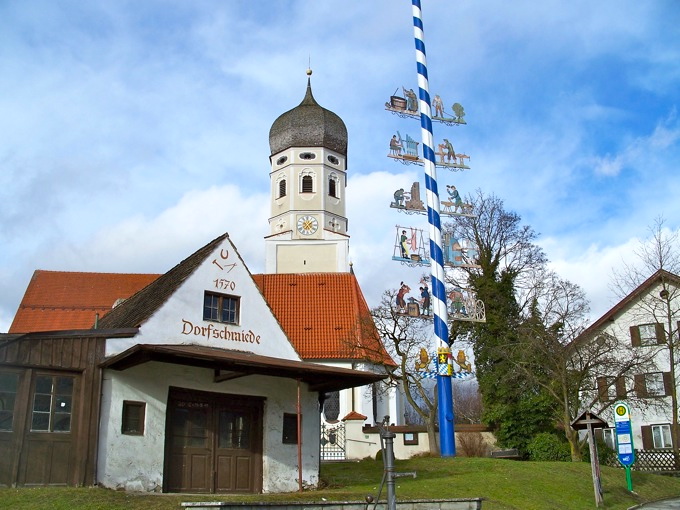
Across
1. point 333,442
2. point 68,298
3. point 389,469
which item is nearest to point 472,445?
point 333,442

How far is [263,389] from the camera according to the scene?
18.9 m

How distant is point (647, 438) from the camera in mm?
37938

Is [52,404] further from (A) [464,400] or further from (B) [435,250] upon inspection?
(A) [464,400]

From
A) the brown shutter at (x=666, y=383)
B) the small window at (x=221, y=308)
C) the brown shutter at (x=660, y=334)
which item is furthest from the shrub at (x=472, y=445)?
the small window at (x=221, y=308)

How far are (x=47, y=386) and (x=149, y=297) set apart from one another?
4.63 meters

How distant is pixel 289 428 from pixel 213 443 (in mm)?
2097

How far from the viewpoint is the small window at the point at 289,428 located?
19062 millimetres

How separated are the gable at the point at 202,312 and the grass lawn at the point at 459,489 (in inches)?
152

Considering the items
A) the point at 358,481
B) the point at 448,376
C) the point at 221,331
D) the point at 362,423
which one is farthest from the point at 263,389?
the point at 362,423

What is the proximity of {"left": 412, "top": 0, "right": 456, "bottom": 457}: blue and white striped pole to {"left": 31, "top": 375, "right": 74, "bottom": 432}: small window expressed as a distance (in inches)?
497

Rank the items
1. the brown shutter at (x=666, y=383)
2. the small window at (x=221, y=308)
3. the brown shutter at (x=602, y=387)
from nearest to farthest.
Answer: the small window at (x=221, y=308)
the brown shutter at (x=602, y=387)
the brown shutter at (x=666, y=383)

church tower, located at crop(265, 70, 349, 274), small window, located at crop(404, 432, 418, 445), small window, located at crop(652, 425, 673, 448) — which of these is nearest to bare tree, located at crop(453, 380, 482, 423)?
church tower, located at crop(265, 70, 349, 274)

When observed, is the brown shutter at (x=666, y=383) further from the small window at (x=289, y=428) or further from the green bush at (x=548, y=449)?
the small window at (x=289, y=428)

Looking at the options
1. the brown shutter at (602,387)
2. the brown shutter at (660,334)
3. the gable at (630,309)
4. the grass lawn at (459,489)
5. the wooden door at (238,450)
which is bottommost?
the grass lawn at (459,489)
